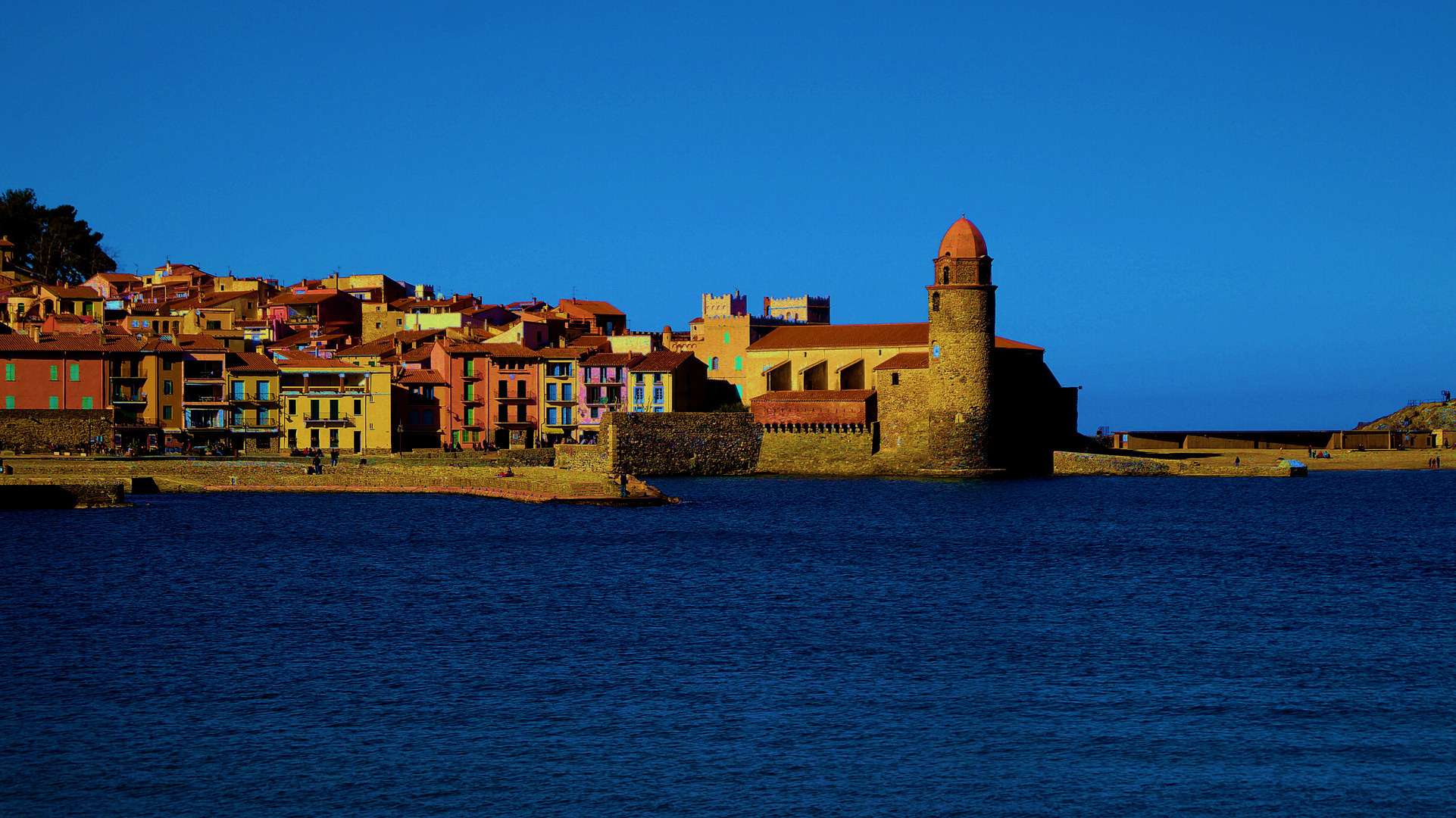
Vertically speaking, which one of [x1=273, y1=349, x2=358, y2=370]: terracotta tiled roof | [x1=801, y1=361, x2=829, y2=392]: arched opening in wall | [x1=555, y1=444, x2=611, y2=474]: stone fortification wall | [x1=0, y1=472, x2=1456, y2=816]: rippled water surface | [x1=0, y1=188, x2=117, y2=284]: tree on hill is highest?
[x1=0, y1=188, x2=117, y2=284]: tree on hill

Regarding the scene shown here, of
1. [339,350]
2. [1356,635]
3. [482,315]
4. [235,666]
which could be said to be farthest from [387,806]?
[482,315]

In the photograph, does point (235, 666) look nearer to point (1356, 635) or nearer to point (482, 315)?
point (1356, 635)

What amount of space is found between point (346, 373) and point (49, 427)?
1345cm

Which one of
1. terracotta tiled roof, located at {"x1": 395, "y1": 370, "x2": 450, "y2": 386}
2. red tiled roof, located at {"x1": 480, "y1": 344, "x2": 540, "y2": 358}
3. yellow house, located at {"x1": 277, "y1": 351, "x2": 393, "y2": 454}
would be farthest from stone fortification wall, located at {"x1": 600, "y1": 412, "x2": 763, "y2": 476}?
yellow house, located at {"x1": 277, "y1": 351, "x2": 393, "y2": 454}

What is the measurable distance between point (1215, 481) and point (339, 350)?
47.2 m

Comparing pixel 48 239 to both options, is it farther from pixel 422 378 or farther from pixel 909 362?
pixel 909 362

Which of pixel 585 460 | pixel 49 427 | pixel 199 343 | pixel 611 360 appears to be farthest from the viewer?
pixel 611 360

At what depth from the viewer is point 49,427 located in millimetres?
63219

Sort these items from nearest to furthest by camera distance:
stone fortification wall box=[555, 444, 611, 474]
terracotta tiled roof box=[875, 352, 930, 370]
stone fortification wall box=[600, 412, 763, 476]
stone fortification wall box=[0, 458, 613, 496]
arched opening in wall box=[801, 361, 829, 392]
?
stone fortification wall box=[0, 458, 613, 496] → terracotta tiled roof box=[875, 352, 930, 370] → stone fortification wall box=[555, 444, 611, 474] → stone fortification wall box=[600, 412, 763, 476] → arched opening in wall box=[801, 361, 829, 392]

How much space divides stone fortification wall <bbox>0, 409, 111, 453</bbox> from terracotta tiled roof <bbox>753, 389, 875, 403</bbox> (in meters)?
30.9

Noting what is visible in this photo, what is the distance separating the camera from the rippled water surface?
1555 centimetres

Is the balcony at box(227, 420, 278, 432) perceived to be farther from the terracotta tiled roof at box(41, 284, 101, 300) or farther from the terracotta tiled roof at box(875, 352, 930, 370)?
the terracotta tiled roof at box(875, 352, 930, 370)

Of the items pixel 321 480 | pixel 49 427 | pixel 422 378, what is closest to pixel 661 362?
pixel 422 378

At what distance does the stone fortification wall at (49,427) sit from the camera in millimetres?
61875
